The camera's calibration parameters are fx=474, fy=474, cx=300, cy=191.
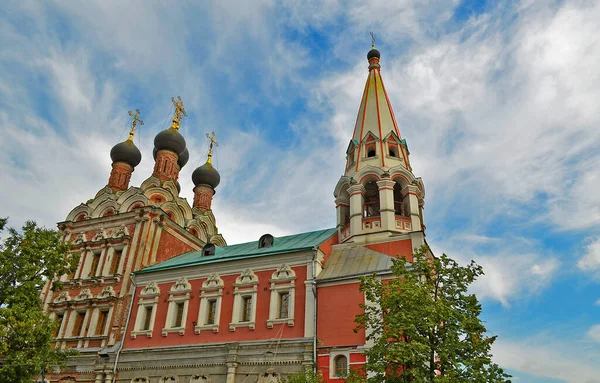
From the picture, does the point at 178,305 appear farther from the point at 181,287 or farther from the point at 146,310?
the point at 146,310

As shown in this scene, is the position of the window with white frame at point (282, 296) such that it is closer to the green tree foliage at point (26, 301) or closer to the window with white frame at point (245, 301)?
the window with white frame at point (245, 301)

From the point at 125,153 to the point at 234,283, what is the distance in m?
16.6

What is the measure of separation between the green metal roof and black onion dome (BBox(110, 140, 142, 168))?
10295mm

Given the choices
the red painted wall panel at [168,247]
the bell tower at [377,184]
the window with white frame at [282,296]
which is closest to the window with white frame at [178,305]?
the red painted wall panel at [168,247]

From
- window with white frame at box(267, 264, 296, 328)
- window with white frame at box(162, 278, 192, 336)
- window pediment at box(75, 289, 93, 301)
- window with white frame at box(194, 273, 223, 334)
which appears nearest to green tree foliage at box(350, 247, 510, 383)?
window with white frame at box(267, 264, 296, 328)

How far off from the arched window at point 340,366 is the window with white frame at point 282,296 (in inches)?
96.7

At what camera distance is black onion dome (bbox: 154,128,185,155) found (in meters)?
33.5

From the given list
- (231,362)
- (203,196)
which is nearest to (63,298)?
(231,362)

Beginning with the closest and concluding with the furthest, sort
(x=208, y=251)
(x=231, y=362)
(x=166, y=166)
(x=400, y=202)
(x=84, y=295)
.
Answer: (x=231, y=362)
(x=400, y=202)
(x=208, y=251)
(x=84, y=295)
(x=166, y=166)

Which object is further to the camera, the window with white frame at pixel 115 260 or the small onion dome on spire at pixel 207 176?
the small onion dome on spire at pixel 207 176

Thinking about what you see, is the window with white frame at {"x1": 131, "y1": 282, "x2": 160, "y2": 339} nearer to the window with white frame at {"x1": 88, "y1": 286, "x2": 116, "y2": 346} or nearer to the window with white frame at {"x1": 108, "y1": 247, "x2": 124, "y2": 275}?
the window with white frame at {"x1": 88, "y1": 286, "x2": 116, "y2": 346}

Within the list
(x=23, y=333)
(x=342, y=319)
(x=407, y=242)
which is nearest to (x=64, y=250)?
(x=23, y=333)

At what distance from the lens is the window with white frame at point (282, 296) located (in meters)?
19.9

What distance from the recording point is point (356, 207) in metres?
23.3
